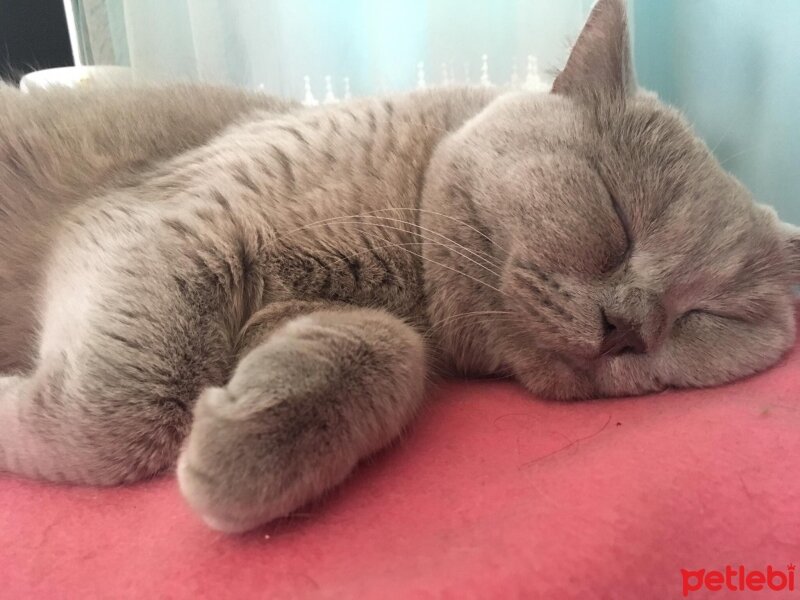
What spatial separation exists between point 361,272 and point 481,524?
1.41ft

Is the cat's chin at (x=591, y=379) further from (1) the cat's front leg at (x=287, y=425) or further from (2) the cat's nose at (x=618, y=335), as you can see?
(1) the cat's front leg at (x=287, y=425)

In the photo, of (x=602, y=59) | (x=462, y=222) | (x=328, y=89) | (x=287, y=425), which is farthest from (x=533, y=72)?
→ (x=287, y=425)

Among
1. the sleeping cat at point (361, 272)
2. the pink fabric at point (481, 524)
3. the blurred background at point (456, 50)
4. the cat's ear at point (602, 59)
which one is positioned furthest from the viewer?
the blurred background at point (456, 50)

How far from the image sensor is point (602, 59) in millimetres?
1041

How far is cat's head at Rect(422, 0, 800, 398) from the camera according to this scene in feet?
2.95

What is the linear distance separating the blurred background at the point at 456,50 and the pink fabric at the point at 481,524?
3.27ft

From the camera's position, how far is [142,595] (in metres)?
0.60

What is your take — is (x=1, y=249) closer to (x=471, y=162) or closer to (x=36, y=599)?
(x=36, y=599)

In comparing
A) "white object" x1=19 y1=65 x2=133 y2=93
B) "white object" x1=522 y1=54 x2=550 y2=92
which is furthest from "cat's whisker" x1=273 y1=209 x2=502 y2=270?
"white object" x1=522 y1=54 x2=550 y2=92

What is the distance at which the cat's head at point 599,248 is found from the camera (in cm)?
90

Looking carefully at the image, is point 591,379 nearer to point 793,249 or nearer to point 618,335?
point 618,335

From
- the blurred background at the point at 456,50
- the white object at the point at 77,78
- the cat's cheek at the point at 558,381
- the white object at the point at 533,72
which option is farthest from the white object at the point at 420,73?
the cat's cheek at the point at 558,381

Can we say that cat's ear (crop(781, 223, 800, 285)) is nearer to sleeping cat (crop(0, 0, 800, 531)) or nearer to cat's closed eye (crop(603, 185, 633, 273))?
sleeping cat (crop(0, 0, 800, 531))

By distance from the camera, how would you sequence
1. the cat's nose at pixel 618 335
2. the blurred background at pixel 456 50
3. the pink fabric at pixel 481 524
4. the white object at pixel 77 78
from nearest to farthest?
the pink fabric at pixel 481 524
the cat's nose at pixel 618 335
the white object at pixel 77 78
the blurred background at pixel 456 50
